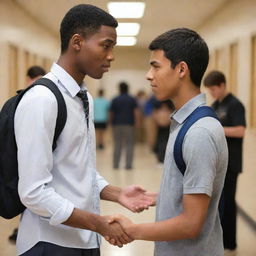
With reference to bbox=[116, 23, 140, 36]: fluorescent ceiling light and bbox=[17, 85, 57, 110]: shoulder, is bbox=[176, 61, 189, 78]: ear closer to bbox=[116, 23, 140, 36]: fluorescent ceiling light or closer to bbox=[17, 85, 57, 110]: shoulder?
bbox=[17, 85, 57, 110]: shoulder

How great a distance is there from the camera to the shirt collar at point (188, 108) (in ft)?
6.16

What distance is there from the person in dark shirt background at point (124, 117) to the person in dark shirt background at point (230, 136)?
5134 millimetres

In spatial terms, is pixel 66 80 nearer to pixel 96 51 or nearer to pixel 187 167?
pixel 96 51

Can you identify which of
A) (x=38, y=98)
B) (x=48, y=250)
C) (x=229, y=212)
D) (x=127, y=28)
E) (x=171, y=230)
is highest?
A: (x=127, y=28)

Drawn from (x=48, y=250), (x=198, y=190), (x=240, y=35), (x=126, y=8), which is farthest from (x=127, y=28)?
(x=198, y=190)

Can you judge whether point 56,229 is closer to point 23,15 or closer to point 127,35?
point 23,15

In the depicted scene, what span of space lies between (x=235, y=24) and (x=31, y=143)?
25.8 feet

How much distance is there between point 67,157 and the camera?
1.87m

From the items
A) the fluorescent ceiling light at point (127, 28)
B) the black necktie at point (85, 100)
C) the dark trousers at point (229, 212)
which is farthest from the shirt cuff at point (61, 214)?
the fluorescent ceiling light at point (127, 28)

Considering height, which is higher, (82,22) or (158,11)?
(158,11)

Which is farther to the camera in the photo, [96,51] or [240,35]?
[240,35]

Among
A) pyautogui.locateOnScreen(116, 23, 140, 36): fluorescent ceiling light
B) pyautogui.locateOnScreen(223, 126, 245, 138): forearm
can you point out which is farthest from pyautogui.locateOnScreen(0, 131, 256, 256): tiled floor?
pyautogui.locateOnScreen(116, 23, 140, 36): fluorescent ceiling light

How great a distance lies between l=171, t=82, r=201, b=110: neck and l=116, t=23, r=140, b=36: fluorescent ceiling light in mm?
10407

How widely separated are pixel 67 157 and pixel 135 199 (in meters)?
0.56
